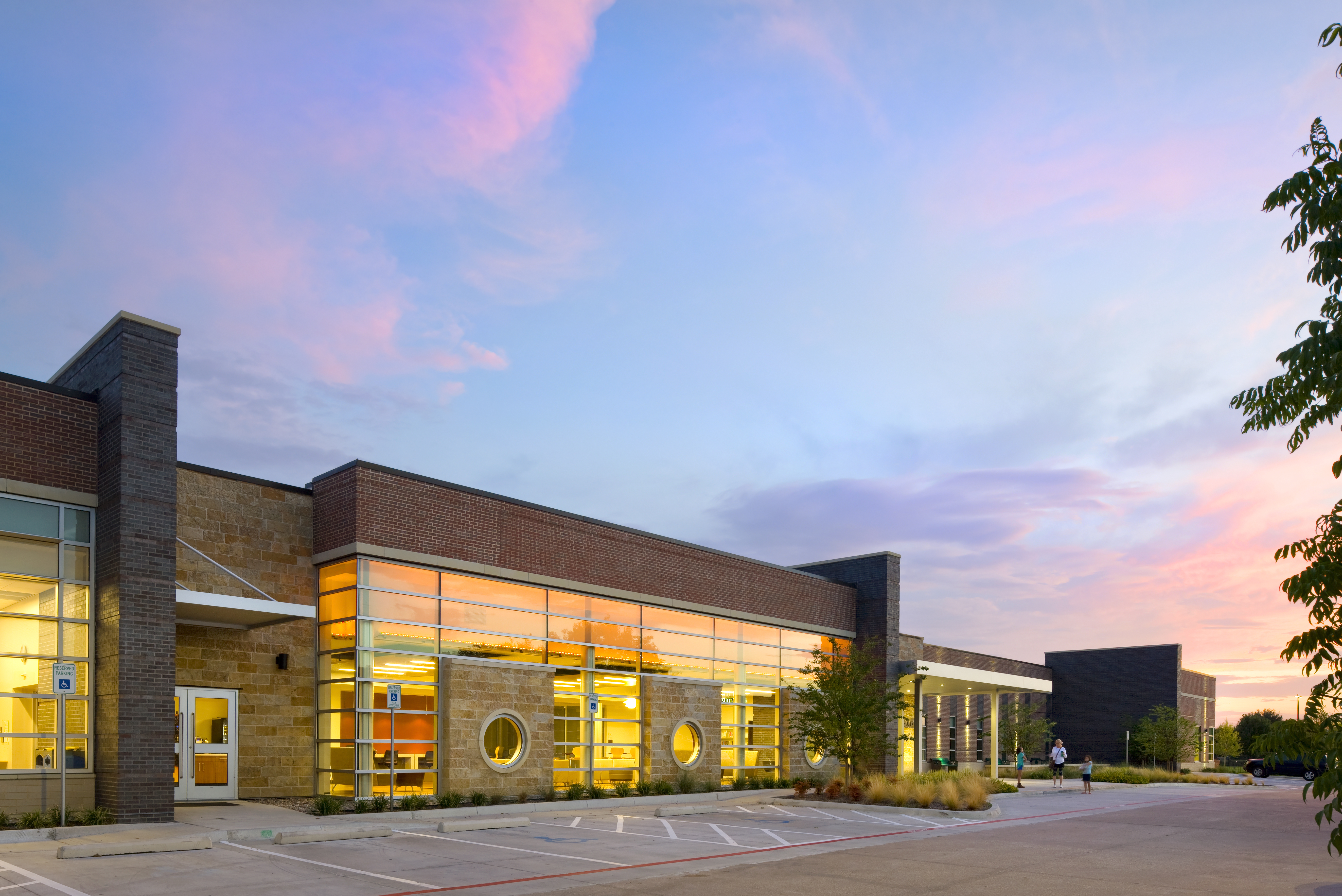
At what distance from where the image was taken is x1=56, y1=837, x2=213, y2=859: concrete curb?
14242 millimetres

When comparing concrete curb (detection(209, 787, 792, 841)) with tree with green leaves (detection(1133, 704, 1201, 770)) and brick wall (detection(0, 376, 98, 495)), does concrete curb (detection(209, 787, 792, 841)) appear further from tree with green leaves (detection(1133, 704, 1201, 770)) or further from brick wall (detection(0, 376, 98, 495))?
tree with green leaves (detection(1133, 704, 1201, 770))

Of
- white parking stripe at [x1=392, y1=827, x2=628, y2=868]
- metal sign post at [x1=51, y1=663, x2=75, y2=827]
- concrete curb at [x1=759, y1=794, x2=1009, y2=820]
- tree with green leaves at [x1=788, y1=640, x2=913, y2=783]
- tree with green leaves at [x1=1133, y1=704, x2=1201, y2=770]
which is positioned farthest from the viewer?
tree with green leaves at [x1=1133, y1=704, x2=1201, y2=770]

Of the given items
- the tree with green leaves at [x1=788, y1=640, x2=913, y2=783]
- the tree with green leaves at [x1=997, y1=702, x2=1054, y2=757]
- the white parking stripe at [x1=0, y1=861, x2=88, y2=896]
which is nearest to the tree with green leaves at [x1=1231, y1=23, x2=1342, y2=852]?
the white parking stripe at [x1=0, y1=861, x2=88, y2=896]

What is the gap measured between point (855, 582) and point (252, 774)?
23348 millimetres

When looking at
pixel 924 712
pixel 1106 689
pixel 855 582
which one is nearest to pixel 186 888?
pixel 855 582

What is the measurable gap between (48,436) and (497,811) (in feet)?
38.9

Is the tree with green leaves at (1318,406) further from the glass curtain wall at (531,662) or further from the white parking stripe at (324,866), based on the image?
the glass curtain wall at (531,662)

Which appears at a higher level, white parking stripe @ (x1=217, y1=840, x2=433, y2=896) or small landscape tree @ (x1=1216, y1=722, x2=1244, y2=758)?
white parking stripe @ (x1=217, y1=840, x2=433, y2=896)

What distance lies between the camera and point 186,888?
1232 centimetres

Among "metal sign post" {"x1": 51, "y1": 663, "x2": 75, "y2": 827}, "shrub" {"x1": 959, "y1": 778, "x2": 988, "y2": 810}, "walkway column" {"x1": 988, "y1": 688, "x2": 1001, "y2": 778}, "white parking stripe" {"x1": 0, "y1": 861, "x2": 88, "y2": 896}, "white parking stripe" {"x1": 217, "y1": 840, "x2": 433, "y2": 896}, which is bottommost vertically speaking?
"walkway column" {"x1": 988, "y1": 688, "x2": 1001, "y2": 778}

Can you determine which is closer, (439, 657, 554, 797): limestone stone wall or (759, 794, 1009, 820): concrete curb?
(439, 657, 554, 797): limestone stone wall

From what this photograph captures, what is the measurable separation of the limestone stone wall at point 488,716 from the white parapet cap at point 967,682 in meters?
16.4

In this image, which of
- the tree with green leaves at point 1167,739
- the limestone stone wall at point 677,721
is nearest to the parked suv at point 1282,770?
the tree with green leaves at point 1167,739

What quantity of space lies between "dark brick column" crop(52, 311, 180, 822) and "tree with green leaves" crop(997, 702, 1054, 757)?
4501 centimetres
